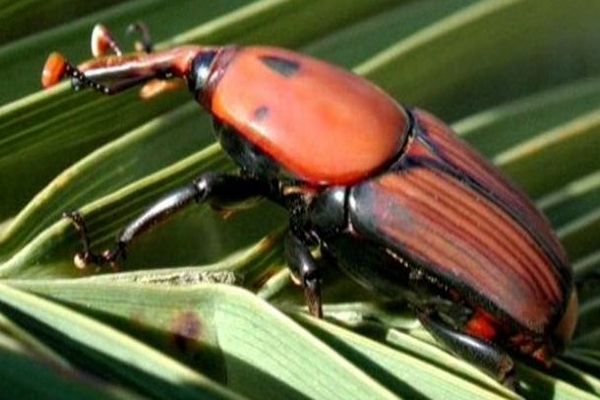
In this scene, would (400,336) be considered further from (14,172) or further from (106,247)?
(14,172)

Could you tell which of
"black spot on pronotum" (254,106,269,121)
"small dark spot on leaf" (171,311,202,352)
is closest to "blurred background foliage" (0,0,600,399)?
"small dark spot on leaf" (171,311,202,352)

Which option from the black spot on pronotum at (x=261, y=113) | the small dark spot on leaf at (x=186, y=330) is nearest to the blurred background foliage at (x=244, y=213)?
the small dark spot on leaf at (x=186, y=330)

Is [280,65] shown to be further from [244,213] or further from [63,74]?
[63,74]

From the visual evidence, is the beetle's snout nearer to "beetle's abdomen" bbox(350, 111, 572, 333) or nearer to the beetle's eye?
the beetle's eye

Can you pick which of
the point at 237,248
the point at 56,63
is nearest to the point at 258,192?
the point at 237,248

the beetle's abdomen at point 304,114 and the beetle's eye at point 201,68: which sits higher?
the beetle's eye at point 201,68

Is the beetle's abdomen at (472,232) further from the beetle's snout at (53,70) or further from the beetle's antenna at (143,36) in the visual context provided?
the beetle's snout at (53,70)
